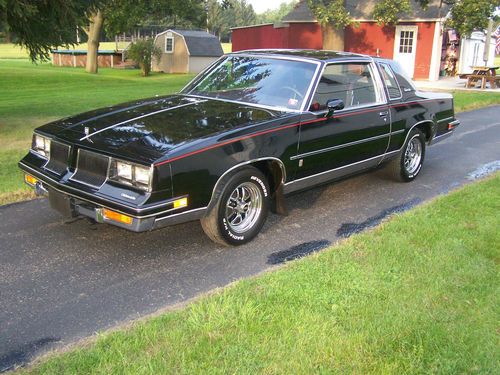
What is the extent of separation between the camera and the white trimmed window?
1655 inches

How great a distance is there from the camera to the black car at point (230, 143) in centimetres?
416

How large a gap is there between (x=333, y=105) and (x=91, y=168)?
2.42m

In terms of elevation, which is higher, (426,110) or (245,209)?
(426,110)

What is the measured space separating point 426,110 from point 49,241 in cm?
504

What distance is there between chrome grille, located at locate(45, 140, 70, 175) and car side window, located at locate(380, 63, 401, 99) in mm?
3876

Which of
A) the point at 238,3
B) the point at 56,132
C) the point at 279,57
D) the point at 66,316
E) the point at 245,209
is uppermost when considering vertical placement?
the point at 238,3

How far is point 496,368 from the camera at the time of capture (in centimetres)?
296

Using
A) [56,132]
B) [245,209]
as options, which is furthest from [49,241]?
[245,209]

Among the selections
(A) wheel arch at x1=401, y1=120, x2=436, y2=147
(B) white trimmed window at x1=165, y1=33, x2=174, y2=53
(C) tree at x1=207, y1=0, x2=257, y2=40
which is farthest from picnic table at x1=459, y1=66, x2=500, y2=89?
(C) tree at x1=207, y1=0, x2=257, y2=40

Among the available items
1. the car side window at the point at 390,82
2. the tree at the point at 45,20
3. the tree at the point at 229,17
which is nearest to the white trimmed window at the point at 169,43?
the tree at the point at 45,20

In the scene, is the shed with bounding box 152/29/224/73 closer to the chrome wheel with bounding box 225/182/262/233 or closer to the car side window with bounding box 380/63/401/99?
the car side window with bounding box 380/63/401/99

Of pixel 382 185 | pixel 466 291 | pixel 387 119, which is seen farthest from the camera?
pixel 382 185

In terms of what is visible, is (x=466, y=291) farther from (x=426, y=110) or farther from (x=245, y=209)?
(x=426, y=110)

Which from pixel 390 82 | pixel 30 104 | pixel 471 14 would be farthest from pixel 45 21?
pixel 471 14
